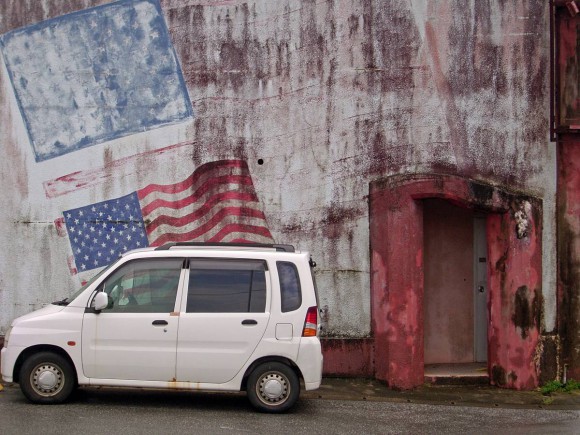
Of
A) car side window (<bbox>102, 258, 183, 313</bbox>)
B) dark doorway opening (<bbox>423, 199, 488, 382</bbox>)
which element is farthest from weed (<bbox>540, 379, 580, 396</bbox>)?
car side window (<bbox>102, 258, 183, 313</bbox>)

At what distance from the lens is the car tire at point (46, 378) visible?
928cm

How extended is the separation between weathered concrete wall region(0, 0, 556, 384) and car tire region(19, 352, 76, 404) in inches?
108

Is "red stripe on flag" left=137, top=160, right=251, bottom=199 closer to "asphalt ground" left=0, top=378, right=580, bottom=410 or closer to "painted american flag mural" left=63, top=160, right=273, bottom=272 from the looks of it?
"painted american flag mural" left=63, top=160, right=273, bottom=272

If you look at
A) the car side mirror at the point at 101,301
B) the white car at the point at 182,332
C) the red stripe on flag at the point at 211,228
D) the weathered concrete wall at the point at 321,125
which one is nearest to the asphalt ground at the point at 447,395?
the weathered concrete wall at the point at 321,125

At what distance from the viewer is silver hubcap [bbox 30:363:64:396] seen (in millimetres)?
9281

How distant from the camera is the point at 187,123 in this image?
1194cm

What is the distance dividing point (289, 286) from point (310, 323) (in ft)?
1.49

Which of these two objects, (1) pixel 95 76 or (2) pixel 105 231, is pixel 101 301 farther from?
(1) pixel 95 76

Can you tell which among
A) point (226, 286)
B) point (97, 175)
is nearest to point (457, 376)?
point (226, 286)

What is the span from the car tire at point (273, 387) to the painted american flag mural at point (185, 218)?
9.53 feet

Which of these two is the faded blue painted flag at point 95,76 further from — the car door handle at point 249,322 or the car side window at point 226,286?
the car door handle at point 249,322

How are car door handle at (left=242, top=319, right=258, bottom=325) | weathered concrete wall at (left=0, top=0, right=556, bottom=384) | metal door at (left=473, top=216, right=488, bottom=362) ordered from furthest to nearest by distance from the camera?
metal door at (left=473, top=216, right=488, bottom=362) < weathered concrete wall at (left=0, top=0, right=556, bottom=384) < car door handle at (left=242, top=319, right=258, bottom=325)

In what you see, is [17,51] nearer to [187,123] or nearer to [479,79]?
[187,123]

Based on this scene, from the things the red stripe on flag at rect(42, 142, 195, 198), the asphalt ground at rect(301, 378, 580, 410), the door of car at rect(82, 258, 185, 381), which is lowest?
the asphalt ground at rect(301, 378, 580, 410)
